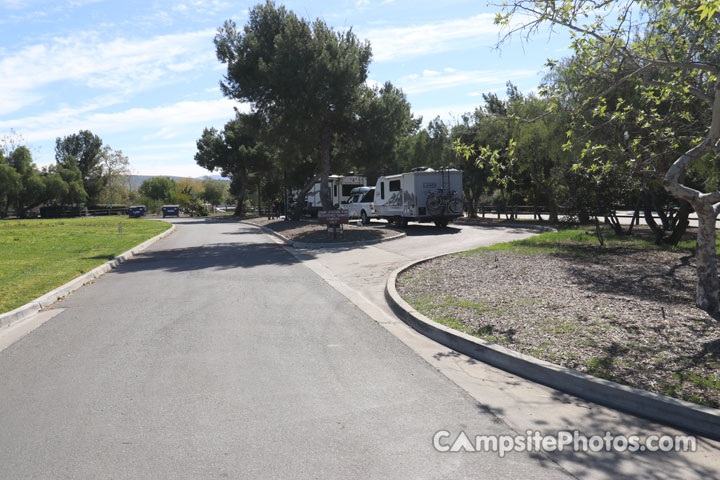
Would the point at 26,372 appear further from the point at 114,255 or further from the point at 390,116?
the point at 390,116

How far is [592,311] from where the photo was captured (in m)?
7.08

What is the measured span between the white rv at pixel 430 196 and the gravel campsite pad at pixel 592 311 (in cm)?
1236

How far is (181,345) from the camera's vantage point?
6.27 metres

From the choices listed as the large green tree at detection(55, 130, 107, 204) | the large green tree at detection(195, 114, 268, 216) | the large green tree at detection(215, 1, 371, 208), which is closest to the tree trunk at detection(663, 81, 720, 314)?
the large green tree at detection(215, 1, 371, 208)

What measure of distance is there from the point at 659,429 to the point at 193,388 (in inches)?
156

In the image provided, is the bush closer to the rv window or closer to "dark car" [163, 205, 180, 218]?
"dark car" [163, 205, 180, 218]

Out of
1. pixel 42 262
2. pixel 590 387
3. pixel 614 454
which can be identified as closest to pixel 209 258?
pixel 42 262

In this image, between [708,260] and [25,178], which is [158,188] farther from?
[708,260]

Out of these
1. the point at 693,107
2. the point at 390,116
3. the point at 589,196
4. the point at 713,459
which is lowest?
the point at 713,459

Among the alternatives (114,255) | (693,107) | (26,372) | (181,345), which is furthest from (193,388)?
(693,107)

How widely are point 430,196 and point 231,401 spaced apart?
20.7 meters

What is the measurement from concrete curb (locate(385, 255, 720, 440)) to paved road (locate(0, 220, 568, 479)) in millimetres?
694

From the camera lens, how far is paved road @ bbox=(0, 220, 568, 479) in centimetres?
347

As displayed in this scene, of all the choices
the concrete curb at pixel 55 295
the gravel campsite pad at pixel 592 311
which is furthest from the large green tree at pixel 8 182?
the gravel campsite pad at pixel 592 311
